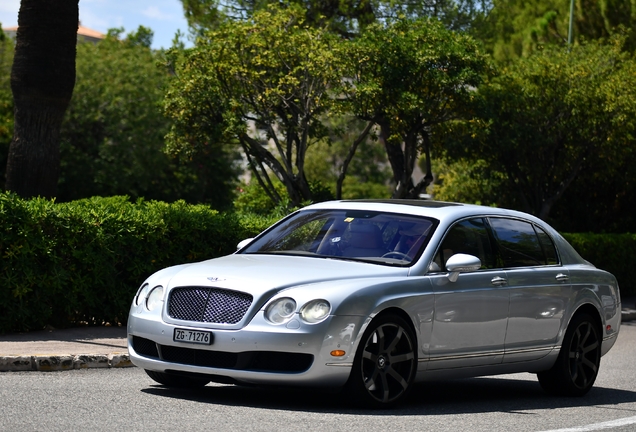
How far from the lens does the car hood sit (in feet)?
25.3

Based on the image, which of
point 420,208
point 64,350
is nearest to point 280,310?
point 420,208

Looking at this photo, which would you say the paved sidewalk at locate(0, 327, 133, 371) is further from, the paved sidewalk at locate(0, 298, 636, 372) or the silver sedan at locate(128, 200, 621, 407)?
the silver sedan at locate(128, 200, 621, 407)

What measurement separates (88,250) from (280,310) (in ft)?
18.3

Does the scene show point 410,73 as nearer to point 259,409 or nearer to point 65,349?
point 65,349

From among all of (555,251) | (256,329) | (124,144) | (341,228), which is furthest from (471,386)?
(124,144)

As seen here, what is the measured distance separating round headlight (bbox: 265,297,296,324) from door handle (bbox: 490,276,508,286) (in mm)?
2116

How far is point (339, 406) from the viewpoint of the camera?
811 cm

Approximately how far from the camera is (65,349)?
10867 mm

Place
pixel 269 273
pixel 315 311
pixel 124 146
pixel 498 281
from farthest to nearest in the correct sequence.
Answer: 1. pixel 124 146
2. pixel 498 281
3. pixel 269 273
4. pixel 315 311

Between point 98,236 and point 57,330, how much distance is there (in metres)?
1.15

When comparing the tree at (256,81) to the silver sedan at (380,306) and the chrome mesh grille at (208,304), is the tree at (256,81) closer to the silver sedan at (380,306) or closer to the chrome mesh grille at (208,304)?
the silver sedan at (380,306)

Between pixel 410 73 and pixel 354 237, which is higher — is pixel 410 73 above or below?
above

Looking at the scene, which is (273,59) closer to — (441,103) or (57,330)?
(441,103)

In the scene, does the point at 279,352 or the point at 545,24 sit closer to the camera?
the point at 279,352
